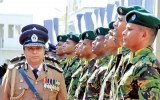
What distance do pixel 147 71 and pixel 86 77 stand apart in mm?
3226

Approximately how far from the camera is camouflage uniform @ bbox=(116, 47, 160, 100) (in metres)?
4.20

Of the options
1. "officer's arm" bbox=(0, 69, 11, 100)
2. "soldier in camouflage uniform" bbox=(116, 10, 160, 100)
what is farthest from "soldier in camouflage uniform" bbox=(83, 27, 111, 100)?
"soldier in camouflage uniform" bbox=(116, 10, 160, 100)

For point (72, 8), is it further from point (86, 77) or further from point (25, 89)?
point (25, 89)

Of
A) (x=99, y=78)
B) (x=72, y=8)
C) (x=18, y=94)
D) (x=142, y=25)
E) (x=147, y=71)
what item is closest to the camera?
(x=147, y=71)

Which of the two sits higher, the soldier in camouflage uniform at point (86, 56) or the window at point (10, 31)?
the window at point (10, 31)

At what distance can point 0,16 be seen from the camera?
136 ft

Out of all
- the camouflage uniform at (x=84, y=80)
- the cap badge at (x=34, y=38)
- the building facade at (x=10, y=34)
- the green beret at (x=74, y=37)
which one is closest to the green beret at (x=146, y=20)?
the cap badge at (x=34, y=38)

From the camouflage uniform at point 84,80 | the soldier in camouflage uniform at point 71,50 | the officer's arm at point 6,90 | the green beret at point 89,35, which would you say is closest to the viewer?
the officer's arm at point 6,90

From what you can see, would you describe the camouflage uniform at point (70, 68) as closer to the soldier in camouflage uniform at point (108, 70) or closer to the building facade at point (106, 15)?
the building facade at point (106, 15)

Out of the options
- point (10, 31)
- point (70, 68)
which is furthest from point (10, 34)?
point (70, 68)

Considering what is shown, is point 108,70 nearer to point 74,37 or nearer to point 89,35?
point 89,35

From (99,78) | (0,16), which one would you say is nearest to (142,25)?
(99,78)

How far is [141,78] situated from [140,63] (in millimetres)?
162

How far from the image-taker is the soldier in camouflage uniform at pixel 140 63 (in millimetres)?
4215
